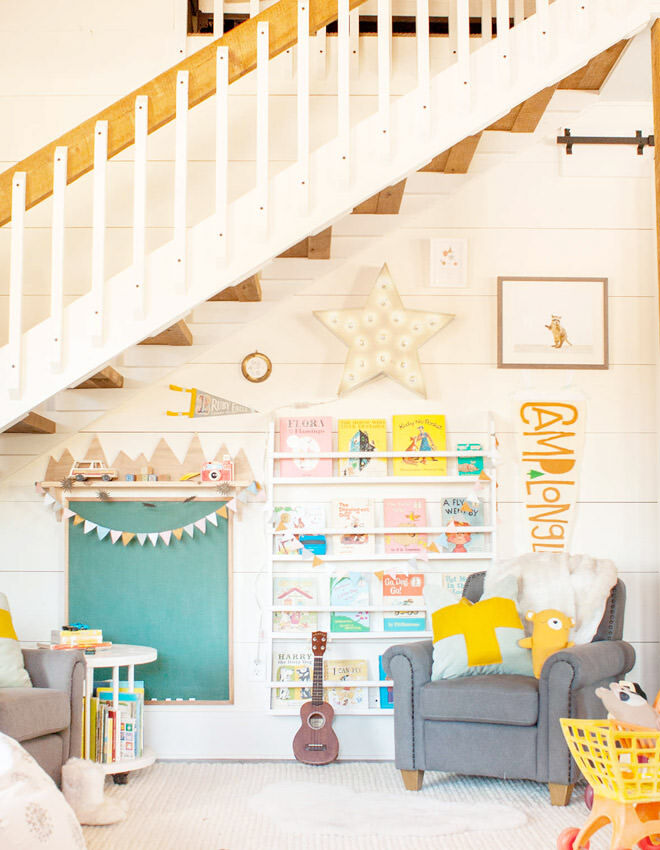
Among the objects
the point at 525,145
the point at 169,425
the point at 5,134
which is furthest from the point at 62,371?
the point at 525,145

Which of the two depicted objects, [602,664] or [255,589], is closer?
[602,664]

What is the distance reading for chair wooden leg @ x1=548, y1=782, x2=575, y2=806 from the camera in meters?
3.22

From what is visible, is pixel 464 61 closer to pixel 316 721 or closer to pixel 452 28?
pixel 452 28

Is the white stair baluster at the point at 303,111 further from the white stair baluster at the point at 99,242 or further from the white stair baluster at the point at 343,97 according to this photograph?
the white stair baluster at the point at 99,242

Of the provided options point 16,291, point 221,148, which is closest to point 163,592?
point 16,291

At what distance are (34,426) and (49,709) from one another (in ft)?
4.30

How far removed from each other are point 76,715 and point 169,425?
1.39 meters

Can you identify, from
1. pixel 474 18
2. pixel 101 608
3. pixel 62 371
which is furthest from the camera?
pixel 474 18

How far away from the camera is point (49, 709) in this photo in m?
3.15

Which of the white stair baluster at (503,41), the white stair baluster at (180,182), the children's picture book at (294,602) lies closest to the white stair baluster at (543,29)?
the white stair baluster at (503,41)

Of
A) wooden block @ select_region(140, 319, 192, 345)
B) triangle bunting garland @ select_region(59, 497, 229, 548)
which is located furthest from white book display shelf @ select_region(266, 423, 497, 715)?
wooden block @ select_region(140, 319, 192, 345)

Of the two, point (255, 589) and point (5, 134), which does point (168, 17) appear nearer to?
point (5, 134)

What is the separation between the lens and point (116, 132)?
3.21 meters

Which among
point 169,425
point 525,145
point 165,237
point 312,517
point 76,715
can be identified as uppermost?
point 525,145
